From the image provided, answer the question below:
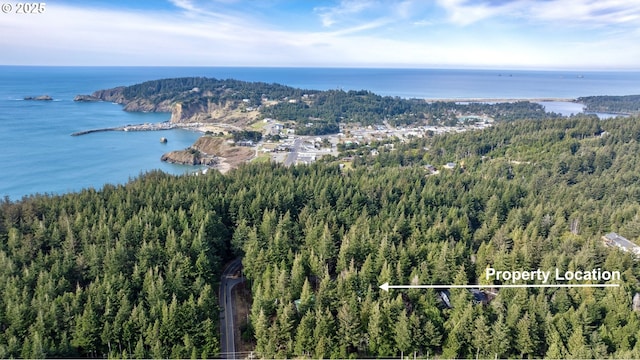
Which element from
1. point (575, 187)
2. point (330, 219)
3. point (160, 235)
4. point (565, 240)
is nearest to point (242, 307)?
point (160, 235)

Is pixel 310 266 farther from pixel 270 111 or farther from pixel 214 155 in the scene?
pixel 270 111

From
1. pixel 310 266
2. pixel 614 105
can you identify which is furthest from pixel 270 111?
pixel 614 105

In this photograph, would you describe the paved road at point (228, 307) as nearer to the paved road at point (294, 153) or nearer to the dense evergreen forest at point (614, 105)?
the paved road at point (294, 153)

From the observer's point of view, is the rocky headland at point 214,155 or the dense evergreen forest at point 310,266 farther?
the rocky headland at point 214,155

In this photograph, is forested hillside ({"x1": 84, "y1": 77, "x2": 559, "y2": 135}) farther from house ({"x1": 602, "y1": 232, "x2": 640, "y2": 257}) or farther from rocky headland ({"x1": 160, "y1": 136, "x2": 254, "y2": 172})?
house ({"x1": 602, "y1": 232, "x2": 640, "y2": 257})

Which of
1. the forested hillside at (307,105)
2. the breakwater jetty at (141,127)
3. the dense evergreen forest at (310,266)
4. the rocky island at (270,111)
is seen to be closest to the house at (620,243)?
the dense evergreen forest at (310,266)
